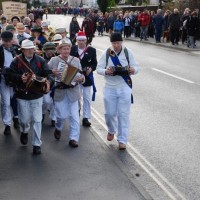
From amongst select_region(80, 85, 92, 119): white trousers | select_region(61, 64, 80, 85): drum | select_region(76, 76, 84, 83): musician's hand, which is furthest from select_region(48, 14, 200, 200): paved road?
select_region(61, 64, 80, 85): drum

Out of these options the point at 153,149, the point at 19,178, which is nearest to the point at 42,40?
the point at 153,149

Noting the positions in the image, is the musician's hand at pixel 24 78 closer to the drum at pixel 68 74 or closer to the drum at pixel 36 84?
the drum at pixel 36 84

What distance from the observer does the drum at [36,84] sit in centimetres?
752

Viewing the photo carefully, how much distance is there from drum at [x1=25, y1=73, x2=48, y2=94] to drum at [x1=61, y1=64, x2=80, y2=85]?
475 mm

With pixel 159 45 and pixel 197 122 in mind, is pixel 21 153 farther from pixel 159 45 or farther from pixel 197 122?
pixel 159 45

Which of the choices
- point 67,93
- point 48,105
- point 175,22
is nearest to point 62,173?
point 67,93

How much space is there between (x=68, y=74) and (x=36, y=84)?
2.13 ft

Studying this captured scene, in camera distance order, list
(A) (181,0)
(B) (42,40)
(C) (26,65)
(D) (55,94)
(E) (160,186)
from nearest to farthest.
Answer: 1. (E) (160,186)
2. (C) (26,65)
3. (D) (55,94)
4. (B) (42,40)
5. (A) (181,0)

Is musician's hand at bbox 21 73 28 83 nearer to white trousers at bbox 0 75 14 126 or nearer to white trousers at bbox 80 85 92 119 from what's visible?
white trousers at bbox 0 75 14 126

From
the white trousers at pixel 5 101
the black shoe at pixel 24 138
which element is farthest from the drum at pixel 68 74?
the white trousers at pixel 5 101

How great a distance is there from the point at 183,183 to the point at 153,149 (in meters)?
1.57

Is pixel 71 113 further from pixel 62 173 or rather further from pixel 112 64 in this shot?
pixel 62 173

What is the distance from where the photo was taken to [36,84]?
757 cm

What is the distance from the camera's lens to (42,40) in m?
12.7
